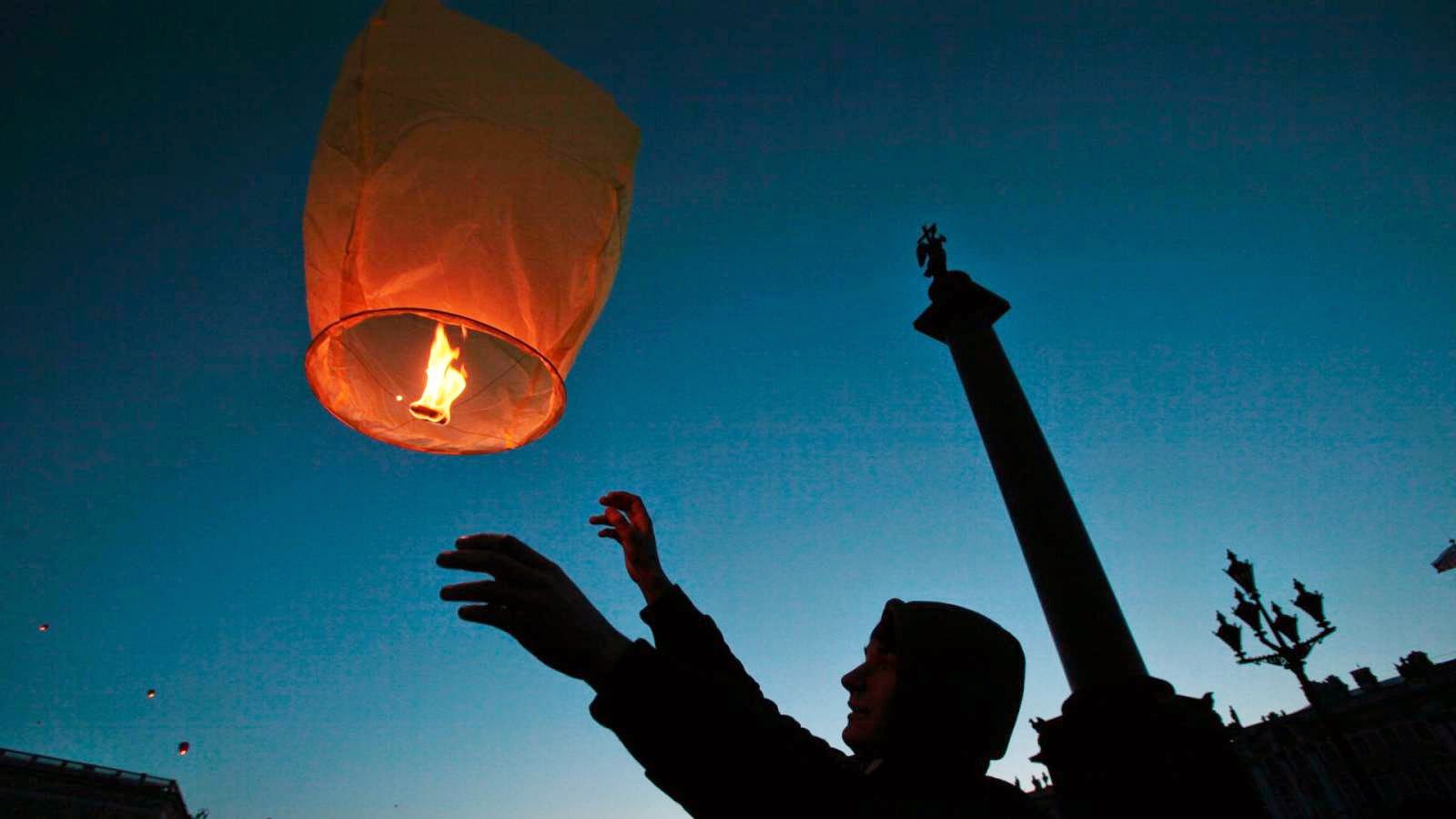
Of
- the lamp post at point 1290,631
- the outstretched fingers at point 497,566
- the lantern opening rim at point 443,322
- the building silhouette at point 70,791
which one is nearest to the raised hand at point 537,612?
the outstretched fingers at point 497,566

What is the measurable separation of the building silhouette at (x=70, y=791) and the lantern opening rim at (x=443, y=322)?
49230mm

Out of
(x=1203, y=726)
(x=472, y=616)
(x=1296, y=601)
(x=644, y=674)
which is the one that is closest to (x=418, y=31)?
(x=472, y=616)

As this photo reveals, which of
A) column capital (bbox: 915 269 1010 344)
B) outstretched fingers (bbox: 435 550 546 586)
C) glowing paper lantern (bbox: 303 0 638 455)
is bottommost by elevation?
outstretched fingers (bbox: 435 550 546 586)

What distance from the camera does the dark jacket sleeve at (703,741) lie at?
882 mm

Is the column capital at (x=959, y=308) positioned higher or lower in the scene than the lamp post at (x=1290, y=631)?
higher

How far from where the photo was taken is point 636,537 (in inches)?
67.8

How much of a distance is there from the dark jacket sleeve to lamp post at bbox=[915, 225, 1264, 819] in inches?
168

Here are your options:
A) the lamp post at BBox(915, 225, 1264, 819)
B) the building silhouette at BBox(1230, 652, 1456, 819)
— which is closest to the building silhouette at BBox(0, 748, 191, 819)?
the lamp post at BBox(915, 225, 1264, 819)

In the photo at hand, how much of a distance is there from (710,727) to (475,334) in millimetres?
926

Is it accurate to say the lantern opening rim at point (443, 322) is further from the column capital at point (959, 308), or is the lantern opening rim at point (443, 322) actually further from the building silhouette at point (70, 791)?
the building silhouette at point (70, 791)

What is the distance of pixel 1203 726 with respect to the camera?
4691mm

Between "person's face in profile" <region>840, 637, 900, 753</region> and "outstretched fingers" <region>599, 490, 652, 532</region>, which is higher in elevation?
"outstretched fingers" <region>599, 490, 652, 532</region>

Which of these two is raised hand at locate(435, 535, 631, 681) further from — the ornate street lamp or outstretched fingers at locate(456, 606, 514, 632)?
the ornate street lamp

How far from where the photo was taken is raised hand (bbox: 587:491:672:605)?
5.45 ft
